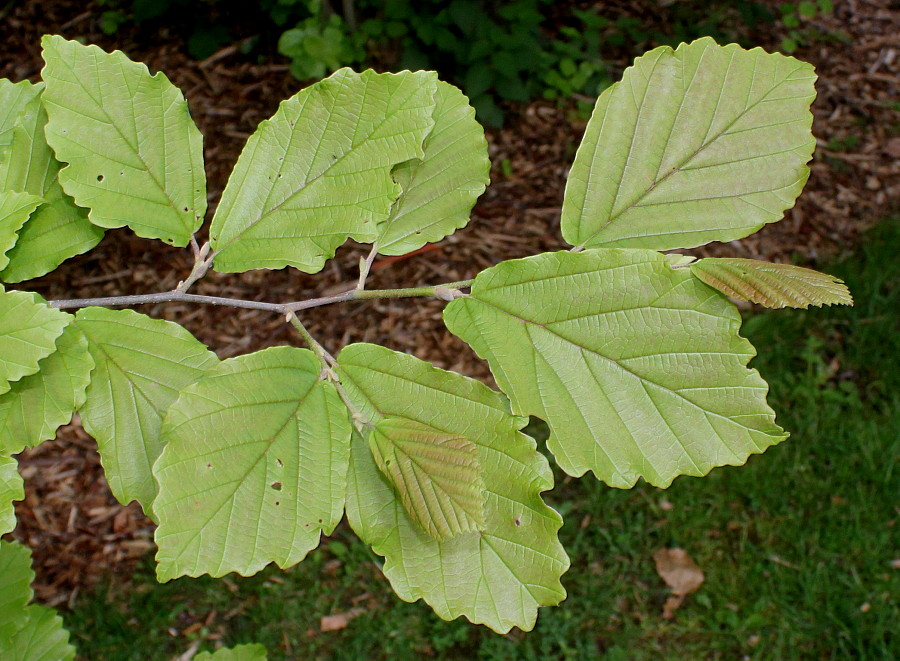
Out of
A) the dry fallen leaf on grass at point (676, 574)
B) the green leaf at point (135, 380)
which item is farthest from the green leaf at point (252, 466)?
the dry fallen leaf on grass at point (676, 574)

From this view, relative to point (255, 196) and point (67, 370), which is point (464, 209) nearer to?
point (255, 196)

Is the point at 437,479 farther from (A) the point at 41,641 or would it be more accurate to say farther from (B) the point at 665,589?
(B) the point at 665,589

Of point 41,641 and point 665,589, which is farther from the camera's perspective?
point 665,589

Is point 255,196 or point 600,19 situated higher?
point 255,196

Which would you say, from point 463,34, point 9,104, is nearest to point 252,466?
point 9,104

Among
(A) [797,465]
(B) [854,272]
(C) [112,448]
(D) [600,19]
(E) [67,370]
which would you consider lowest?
(A) [797,465]

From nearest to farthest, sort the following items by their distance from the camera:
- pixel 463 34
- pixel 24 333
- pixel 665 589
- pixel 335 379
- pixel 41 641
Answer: pixel 24 333 → pixel 335 379 → pixel 41 641 → pixel 665 589 → pixel 463 34

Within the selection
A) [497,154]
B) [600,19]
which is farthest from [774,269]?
[600,19]
